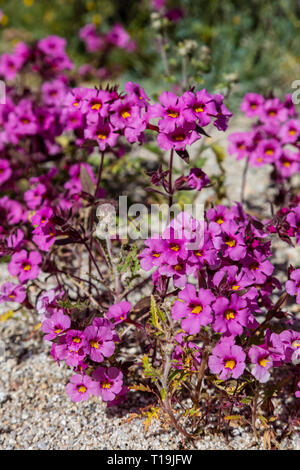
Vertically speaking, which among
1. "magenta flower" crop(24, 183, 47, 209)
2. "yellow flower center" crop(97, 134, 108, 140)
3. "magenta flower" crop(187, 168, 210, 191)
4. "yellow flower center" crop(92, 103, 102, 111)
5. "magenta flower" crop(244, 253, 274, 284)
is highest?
"yellow flower center" crop(92, 103, 102, 111)

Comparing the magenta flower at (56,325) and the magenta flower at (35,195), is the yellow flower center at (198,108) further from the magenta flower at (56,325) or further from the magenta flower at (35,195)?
the magenta flower at (35,195)

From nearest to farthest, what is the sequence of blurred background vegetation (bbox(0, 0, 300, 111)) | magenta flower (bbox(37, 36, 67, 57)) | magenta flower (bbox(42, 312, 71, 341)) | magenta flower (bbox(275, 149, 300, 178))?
magenta flower (bbox(42, 312, 71, 341)) → magenta flower (bbox(275, 149, 300, 178)) → magenta flower (bbox(37, 36, 67, 57)) → blurred background vegetation (bbox(0, 0, 300, 111))

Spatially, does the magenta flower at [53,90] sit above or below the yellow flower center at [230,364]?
above

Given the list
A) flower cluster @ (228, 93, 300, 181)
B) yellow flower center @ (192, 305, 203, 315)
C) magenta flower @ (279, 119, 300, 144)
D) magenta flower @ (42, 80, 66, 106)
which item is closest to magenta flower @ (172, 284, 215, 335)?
yellow flower center @ (192, 305, 203, 315)

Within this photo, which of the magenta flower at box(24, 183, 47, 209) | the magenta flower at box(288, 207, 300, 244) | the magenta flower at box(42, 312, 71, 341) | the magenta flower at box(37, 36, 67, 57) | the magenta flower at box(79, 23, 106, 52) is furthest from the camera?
the magenta flower at box(79, 23, 106, 52)

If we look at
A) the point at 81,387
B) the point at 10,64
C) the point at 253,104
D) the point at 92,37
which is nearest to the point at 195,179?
the point at 81,387

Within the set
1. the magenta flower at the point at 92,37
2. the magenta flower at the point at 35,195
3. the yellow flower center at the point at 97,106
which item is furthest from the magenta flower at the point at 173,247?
the magenta flower at the point at 92,37

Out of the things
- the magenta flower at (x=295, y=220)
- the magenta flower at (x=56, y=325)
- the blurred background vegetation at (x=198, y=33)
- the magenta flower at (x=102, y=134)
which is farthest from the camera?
the blurred background vegetation at (x=198, y=33)

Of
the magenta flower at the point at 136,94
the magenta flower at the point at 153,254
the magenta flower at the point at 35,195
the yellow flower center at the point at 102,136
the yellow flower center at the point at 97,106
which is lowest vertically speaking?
the magenta flower at the point at 153,254

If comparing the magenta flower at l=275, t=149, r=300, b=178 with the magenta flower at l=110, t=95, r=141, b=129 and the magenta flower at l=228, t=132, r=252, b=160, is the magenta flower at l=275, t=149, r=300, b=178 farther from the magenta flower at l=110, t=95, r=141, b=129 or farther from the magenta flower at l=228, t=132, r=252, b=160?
the magenta flower at l=110, t=95, r=141, b=129
